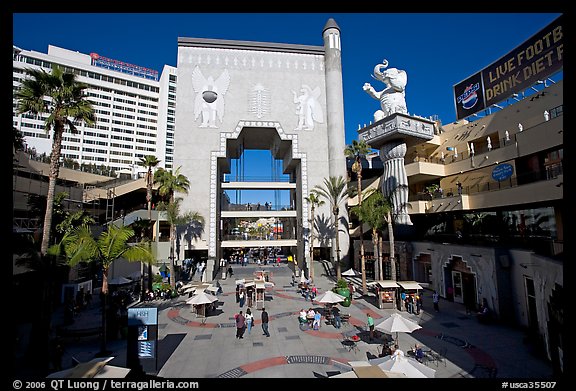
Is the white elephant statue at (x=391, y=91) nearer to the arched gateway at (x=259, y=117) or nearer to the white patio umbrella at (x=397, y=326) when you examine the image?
the arched gateway at (x=259, y=117)

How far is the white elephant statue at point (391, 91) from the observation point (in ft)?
116

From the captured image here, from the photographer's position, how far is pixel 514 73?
28.5 m

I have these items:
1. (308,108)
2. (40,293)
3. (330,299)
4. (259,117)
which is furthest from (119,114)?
(330,299)

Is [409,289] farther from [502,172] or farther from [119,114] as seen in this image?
[119,114]

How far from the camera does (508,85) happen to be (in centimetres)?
2911

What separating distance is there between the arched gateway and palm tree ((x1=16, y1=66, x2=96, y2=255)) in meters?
25.9

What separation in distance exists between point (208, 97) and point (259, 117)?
7.70 m

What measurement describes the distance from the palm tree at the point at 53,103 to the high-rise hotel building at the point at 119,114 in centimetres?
7930

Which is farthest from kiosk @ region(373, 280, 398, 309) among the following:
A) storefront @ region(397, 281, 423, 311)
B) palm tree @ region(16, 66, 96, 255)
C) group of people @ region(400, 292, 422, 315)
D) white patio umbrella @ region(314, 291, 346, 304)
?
palm tree @ region(16, 66, 96, 255)

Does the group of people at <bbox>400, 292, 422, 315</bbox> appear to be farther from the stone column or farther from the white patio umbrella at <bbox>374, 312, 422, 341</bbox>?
the stone column

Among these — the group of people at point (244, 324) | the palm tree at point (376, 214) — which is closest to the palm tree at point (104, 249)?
the group of people at point (244, 324)

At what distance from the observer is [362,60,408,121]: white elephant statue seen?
3543 centimetres

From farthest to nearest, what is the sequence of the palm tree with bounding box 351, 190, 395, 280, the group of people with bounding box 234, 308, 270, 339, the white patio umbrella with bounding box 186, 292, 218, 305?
the palm tree with bounding box 351, 190, 395, 280 → the white patio umbrella with bounding box 186, 292, 218, 305 → the group of people with bounding box 234, 308, 270, 339

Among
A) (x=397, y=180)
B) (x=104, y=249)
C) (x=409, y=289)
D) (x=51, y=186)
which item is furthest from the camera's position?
(x=397, y=180)
